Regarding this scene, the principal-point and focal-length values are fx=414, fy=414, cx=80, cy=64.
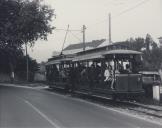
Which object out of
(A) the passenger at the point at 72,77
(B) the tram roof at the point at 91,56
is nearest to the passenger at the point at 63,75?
(A) the passenger at the point at 72,77

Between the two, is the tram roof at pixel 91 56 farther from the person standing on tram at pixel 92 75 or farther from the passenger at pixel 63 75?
the passenger at pixel 63 75

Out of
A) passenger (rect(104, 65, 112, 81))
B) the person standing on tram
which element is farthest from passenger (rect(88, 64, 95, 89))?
passenger (rect(104, 65, 112, 81))

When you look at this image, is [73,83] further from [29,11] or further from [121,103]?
[29,11]

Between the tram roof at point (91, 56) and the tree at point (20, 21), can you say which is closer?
the tram roof at point (91, 56)

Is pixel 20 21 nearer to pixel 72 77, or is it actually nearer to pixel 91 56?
pixel 72 77

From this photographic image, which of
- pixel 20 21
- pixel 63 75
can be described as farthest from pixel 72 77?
pixel 20 21

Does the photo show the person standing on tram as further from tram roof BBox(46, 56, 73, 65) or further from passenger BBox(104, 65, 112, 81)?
tram roof BBox(46, 56, 73, 65)

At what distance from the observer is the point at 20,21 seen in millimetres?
42281

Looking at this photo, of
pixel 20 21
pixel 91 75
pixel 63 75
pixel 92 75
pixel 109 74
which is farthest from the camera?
pixel 20 21

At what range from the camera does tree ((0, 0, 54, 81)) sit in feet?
138

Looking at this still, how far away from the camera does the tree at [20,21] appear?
42125mm

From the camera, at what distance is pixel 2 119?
586 inches

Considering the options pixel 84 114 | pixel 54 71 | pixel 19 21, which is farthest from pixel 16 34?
pixel 84 114

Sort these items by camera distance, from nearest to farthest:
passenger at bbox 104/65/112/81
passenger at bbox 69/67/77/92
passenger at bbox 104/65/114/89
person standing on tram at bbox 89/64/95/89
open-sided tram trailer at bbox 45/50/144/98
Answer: open-sided tram trailer at bbox 45/50/144/98
passenger at bbox 104/65/114/89
passenger at bbox 104/65/112/81
person standing on tram at bbox 89/64/95/89
passenger at bbox 69/67/77/92
